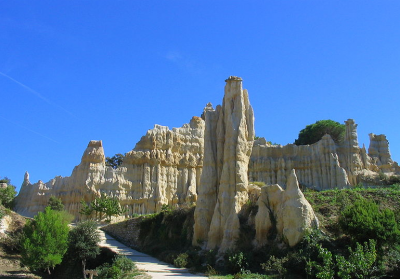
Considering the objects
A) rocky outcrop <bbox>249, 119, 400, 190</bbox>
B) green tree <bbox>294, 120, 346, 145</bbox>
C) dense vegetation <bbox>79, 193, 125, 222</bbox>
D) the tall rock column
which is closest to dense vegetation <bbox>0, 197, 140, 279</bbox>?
the tall rock column

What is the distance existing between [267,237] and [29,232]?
55.9ft

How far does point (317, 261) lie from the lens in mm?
19203

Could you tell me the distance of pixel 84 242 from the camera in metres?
29.7

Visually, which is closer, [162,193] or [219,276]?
[219,276]

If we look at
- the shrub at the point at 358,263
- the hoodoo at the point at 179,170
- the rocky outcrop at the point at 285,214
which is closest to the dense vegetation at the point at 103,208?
the hoodoo at the point at 179,170

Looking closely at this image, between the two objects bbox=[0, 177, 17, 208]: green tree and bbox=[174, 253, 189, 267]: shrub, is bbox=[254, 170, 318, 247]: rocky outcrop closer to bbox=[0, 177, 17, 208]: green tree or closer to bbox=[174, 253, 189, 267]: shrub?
bbox=[174, 253, 189, 267]: shrub

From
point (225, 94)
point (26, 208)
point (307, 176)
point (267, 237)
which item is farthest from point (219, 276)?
point (26, 208)

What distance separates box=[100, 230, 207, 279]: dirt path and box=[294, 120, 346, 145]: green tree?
3339cm

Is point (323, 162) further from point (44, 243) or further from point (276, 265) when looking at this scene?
point (44, 243)

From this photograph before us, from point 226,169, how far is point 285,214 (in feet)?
19.4

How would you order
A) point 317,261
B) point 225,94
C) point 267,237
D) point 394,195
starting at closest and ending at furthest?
1. point 317,261
2. point 267,237
3. point 394,195
4. point 225,94

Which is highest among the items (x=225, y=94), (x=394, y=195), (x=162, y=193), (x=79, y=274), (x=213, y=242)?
(x=225, y=94)

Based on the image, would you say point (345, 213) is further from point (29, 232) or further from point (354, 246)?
point (29, 232)

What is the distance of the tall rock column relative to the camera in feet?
83.9
